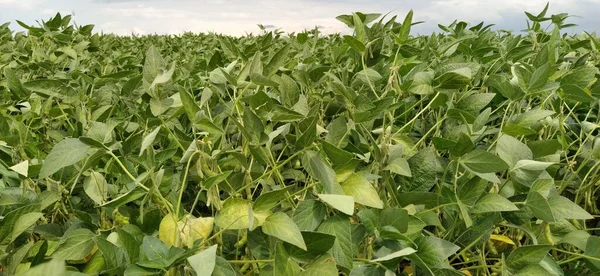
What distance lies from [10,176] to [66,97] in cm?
34

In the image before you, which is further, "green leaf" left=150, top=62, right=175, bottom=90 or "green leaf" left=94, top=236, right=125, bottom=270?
"green leaf" left=150, top=62, right=175, bottom=90

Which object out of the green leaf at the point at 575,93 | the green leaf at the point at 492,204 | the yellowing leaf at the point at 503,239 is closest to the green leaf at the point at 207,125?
the green leaf at the point at 492,204

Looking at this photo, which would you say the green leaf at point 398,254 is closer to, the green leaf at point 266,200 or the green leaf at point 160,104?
the green leaf at point 266,200

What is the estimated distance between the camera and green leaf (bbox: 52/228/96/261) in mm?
979

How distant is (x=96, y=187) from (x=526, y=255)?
92cm

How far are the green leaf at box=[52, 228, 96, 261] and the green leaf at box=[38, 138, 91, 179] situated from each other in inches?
4.9

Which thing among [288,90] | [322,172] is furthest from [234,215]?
[288,90]

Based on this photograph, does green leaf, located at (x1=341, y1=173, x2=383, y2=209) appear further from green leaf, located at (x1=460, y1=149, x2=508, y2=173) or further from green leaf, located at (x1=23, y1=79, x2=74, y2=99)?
green leaf, located at (x1=23, y1=79, x2=74, y2=99)

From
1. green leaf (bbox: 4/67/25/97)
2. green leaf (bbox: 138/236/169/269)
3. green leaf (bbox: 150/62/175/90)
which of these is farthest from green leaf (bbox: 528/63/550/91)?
green leaf (bbox: 4/67/25/97)

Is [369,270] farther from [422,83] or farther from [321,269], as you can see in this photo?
[422,83]

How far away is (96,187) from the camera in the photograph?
121 cm

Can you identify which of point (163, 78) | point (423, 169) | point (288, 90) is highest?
point (163, 78)

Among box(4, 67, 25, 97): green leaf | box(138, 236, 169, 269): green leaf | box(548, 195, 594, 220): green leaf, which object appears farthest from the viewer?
box(4, 67, 25, 97): green leaf

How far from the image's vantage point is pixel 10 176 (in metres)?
1.34
